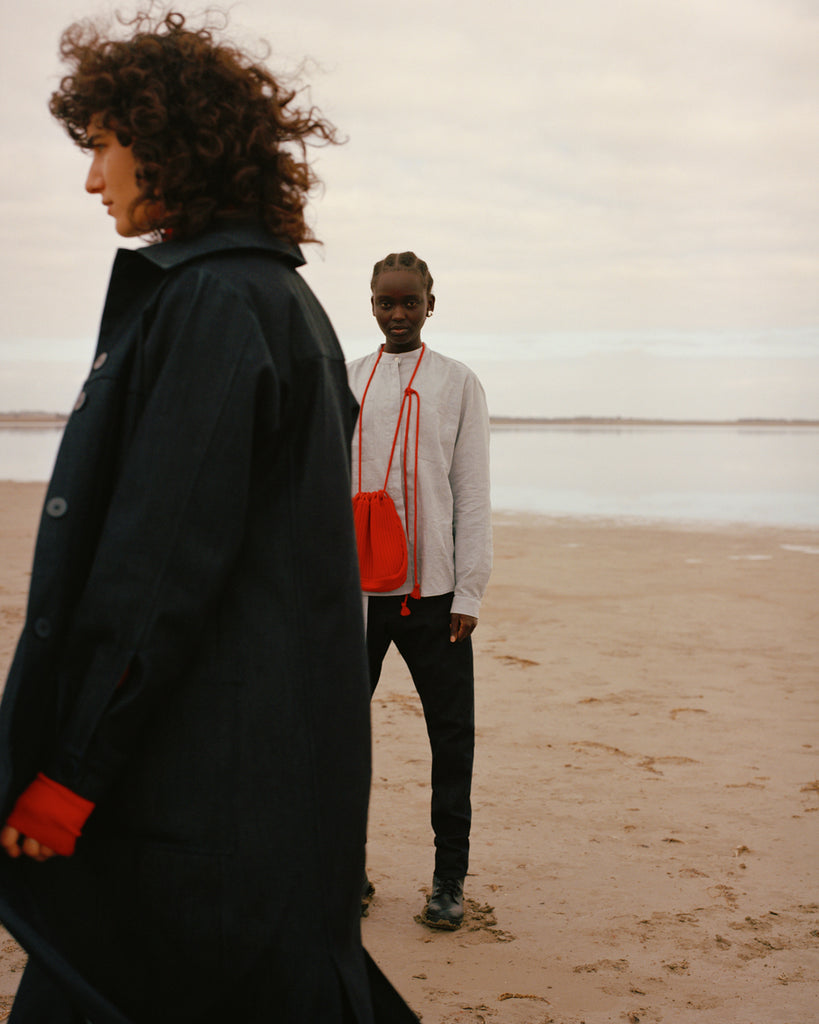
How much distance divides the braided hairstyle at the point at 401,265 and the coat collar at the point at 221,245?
1.54 metres

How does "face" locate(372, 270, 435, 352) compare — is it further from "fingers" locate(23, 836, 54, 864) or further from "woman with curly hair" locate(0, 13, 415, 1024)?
"fingers" locate(23, 836, 54, 864)

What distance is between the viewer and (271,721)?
1418 mm

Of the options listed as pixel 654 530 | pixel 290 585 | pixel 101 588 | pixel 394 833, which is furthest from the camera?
pixel 654 530

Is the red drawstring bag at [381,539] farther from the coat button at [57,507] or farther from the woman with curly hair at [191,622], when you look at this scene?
the coat button at [57,507]

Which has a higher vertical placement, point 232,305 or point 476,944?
point 232,305

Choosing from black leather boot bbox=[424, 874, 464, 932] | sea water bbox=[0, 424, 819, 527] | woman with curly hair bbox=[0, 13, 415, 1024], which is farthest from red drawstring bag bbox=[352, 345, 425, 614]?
sea water bbox=[0, 424, 819, 527]

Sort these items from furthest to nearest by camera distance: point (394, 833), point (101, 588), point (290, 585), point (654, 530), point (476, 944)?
point (654, 530) → point (394, 833) → point (476, 944) → point (290, 585) → point (101, 588)

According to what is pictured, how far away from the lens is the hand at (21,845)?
134 cm

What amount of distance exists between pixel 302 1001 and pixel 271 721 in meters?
0.41

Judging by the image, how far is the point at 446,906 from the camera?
3.02 metres

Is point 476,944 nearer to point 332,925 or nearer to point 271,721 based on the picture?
point 332,925

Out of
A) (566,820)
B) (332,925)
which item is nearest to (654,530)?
(566,820)

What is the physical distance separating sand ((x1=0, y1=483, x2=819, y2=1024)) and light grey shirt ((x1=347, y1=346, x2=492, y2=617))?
1018 mm

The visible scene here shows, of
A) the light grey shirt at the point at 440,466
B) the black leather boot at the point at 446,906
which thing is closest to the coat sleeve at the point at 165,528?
the light grey shirt at the point at 440,466
